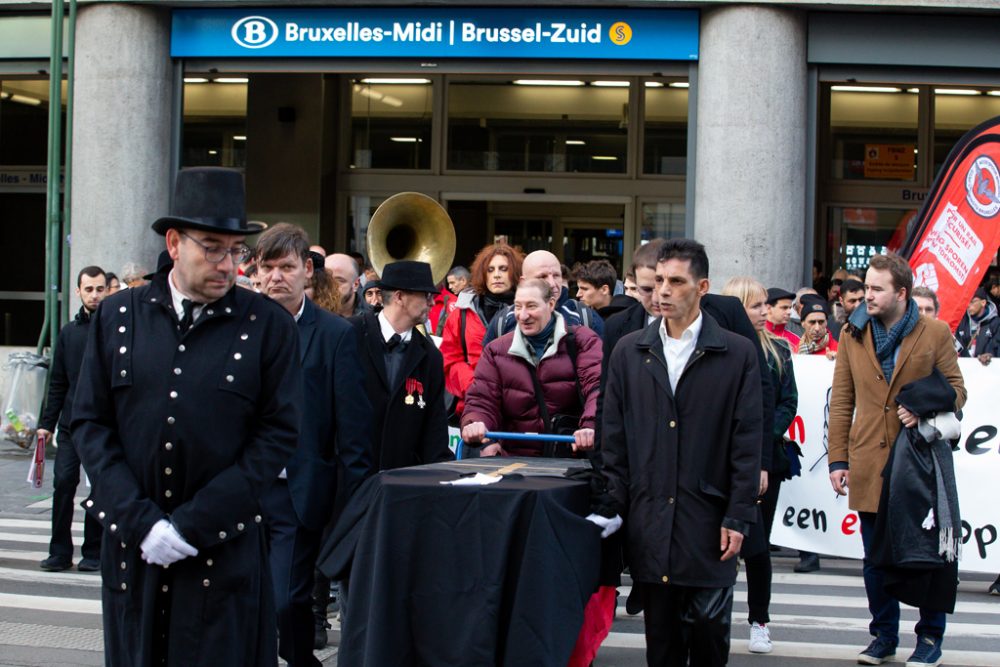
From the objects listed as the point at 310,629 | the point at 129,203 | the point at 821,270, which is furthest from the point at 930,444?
the point at 821,270

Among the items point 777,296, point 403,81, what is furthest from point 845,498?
point 403,81

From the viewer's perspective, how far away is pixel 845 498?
997 centimetres

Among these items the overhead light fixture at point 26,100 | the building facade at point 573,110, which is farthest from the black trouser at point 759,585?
the overhead light fixture at point 26,100

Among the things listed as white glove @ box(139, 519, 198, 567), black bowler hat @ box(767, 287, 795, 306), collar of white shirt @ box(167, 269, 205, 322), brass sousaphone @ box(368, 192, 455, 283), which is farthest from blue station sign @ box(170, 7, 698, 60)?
white glove @ box(139, 519, 198, 567)

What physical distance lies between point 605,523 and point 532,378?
193cm

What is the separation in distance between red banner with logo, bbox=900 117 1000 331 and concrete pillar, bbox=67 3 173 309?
344 inches

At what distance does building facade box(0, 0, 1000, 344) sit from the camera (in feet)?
47.5

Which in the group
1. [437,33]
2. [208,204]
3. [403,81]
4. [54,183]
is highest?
[403,81]

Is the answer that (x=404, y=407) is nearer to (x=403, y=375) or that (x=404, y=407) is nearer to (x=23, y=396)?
(x=403, y=375)

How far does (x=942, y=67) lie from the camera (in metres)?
14.7

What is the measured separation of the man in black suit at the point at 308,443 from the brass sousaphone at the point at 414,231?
6.10 m

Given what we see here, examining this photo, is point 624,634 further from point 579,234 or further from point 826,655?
point 579,234

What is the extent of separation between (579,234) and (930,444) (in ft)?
42.0

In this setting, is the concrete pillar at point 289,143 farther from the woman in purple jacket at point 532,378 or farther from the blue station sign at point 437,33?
the woman in purple jacket at point 532,378
